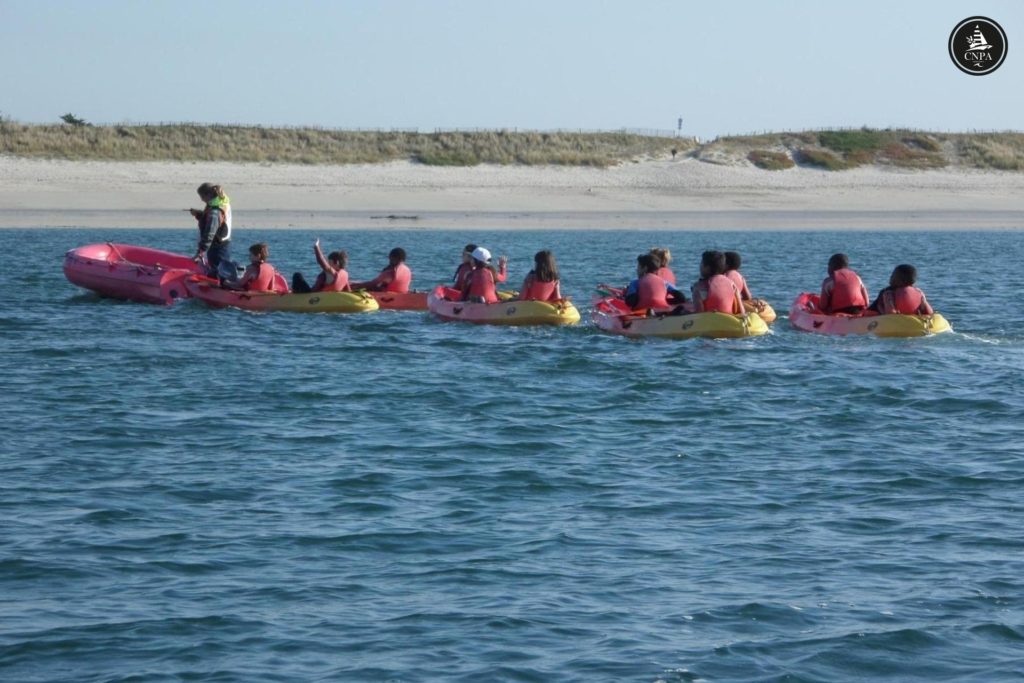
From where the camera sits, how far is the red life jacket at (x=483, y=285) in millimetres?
20188

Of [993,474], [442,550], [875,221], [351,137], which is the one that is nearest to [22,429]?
[442,550]

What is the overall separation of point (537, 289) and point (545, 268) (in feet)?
1.25

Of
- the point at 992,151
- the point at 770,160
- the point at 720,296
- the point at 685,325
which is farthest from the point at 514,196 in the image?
the point at 720,296

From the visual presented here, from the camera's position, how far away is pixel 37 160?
48656 mm

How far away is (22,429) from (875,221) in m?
36.7

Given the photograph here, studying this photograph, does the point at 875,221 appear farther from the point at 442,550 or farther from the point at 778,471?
the point at 442,550

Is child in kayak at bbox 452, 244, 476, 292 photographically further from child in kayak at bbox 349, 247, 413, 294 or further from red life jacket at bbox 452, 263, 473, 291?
child in kayak at bbox 349, 247, 413, 294

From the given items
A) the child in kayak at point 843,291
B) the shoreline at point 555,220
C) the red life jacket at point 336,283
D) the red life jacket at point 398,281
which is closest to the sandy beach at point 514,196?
the shoreline at point 555,220

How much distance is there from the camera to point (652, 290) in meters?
18.9

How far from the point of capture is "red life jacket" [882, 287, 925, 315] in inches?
724

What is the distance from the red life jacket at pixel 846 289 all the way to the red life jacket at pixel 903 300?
0.53 metres

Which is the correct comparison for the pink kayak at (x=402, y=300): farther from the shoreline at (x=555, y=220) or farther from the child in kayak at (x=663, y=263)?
the shoreline at (x=555, y=220)

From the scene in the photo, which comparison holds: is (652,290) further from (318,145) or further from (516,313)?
(318,145)

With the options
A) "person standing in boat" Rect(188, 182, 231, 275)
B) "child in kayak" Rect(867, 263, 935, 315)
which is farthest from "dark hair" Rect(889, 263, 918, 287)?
"person standing in boat" Rect(188, 182, 231, 275)
